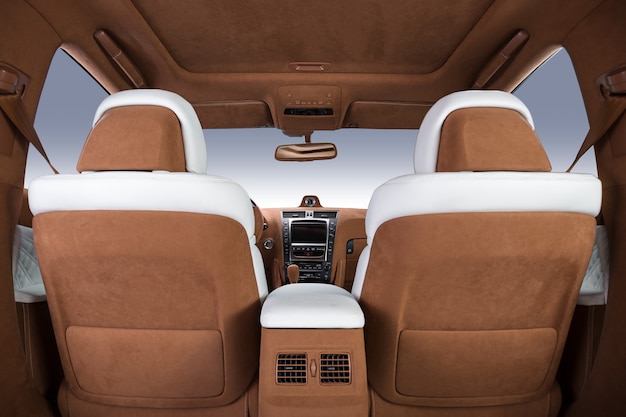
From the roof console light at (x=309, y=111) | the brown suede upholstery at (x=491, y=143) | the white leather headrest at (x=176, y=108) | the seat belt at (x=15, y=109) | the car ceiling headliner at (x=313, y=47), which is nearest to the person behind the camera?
the brown suede upholstery at (x=491, y=143)

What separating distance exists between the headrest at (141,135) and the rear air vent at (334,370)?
0.95 m

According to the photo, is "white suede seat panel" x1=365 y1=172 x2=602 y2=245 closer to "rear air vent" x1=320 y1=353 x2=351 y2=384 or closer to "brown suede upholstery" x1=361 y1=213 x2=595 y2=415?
"brown suede upholstery" x1=361 y1=213 x2=595 y2=415

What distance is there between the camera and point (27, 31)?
2.17m

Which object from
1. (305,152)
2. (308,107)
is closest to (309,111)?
(308,107)

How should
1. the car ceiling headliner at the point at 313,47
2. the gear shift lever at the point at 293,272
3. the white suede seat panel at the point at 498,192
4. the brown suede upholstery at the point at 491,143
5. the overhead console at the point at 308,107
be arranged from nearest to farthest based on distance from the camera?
the white suede seat panel at the point at 498,192
the brown suede upholstery at the point at 491,143
the car ceiling headliner at the point at 313,47
the overhead console at the point at 308,107
the gear shift lever at the point at 293,272

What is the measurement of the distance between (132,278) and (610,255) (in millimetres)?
2166

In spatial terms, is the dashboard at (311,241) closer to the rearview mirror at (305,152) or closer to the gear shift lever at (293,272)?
the gear shift lever at (293,272)

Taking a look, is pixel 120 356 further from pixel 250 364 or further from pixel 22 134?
pixel 22 134

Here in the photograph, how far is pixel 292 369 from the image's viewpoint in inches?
60.9

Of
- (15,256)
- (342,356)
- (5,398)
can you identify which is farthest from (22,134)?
(342,356)

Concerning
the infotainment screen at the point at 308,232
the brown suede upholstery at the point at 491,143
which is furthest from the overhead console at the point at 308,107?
the brown suede upholstery at the point at 491,143

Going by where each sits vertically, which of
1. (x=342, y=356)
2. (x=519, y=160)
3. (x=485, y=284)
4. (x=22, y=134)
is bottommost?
(x=342, y=356)

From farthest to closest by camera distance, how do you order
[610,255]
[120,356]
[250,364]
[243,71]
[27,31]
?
1. [243,71]
2. [27,31]
3. [610,255]
4. [250,364]
5. [120,356]

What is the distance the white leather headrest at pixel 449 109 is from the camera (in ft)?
5.28
